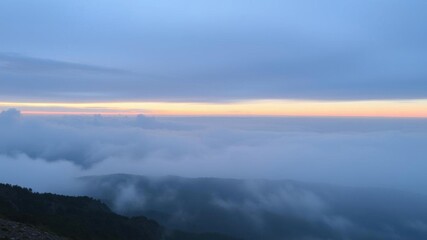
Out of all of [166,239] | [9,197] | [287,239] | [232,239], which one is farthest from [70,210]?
[287,239]

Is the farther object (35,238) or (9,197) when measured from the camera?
(9,197)

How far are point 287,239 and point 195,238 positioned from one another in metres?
89.5

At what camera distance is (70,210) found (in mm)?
79125

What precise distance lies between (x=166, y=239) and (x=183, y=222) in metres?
76.6

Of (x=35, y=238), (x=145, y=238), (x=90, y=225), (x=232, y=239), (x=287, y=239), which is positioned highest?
(x=35, y=238)

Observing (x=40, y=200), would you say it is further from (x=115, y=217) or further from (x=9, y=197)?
(x=115, y=217)

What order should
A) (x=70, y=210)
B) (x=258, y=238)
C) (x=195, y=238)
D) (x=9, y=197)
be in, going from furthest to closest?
(x=258, y=238), (x=195, y=238), (x=70, y=210), (x=9, y=197)

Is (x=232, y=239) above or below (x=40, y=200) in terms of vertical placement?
below

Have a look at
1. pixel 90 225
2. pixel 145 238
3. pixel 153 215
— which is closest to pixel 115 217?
pixel 145 238

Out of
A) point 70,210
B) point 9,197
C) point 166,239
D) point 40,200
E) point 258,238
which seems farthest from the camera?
point 258,238

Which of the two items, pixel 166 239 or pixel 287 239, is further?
pixel 287 239

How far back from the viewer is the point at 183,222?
586ft

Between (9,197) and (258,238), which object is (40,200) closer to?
(9,197)

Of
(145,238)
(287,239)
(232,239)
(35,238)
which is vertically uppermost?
(35,238)
